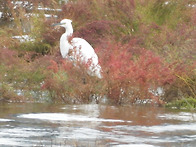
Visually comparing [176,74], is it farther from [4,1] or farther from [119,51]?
[4,1]

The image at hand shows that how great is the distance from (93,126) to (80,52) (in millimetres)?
5090

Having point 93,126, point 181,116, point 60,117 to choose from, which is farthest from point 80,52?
point 93,126

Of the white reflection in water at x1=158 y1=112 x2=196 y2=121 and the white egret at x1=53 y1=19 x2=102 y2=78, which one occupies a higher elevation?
the white egret at x1=53 y1=19 x2=102 y2=78

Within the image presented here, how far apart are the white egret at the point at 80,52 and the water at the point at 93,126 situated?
1.33 m

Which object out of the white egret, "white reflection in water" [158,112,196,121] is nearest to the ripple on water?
"white reflection in water" [158,112,196,121]

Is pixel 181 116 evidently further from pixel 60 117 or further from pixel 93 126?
pixel 93 126

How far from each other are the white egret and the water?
4.36ft

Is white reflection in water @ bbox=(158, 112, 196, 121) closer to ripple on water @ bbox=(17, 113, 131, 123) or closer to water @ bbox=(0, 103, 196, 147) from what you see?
water @ bbox=(0, 103, 196, 147)

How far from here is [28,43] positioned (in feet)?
60.0

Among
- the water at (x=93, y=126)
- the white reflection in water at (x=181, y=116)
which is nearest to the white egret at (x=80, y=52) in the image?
the water at (x=93, y=126)

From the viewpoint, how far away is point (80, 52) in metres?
12.5

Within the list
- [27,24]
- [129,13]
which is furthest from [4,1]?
[129,13]

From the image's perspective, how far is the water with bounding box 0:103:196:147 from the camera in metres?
6.26

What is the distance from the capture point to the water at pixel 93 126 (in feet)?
20.5
